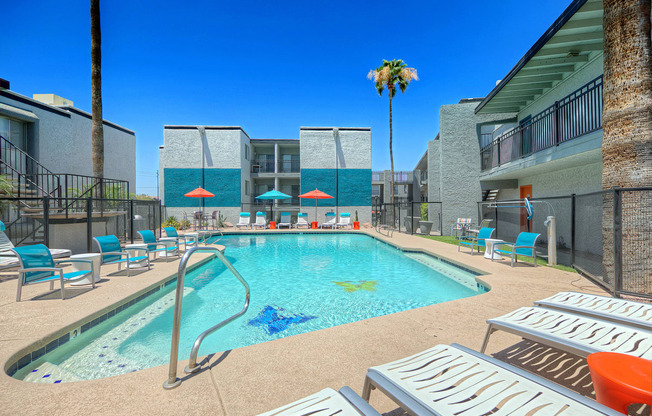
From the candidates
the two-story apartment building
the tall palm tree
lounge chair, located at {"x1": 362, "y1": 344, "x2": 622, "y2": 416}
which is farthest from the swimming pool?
the tall palm tree

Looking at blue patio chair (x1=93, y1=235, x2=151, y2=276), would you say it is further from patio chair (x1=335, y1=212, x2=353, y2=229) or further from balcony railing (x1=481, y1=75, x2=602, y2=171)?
patio chair (x1=335, y1=212, x2=353, y2=229)

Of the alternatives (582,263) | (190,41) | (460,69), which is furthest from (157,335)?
(460,69)

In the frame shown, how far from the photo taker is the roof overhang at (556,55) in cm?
696

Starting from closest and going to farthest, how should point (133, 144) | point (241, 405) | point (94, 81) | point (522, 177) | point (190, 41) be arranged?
point (241, 405), point (94, 81), point (522, 177), point (190, 41), point (133, 144)

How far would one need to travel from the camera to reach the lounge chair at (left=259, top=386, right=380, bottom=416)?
1.44 meters

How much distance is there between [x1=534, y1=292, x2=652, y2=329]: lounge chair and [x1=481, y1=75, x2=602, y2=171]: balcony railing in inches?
229

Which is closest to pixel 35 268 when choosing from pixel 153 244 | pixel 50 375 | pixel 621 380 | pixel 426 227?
pixel 50 375

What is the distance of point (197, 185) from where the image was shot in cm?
2166

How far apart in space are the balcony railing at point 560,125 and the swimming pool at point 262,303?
5.19m

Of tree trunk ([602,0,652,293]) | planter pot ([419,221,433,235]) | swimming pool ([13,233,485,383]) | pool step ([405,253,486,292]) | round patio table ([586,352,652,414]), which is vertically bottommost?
swimming pool ([13,233,485,383])

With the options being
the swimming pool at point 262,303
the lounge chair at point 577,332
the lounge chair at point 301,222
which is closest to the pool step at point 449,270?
the swimming pool at point 262,303

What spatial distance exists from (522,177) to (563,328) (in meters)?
13.4

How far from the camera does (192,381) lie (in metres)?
2.36

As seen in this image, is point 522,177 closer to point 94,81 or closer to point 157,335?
point 157,335
